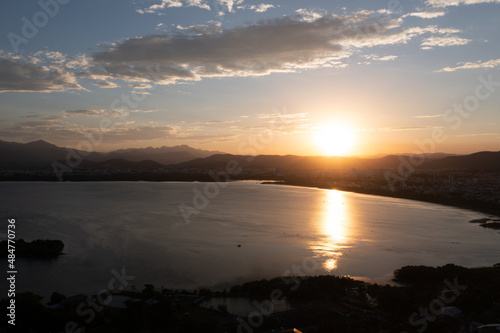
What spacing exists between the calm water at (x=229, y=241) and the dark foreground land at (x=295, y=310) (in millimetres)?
1006

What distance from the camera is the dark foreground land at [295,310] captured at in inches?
189

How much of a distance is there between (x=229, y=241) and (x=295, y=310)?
5.39 metres

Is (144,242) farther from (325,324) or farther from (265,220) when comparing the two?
(325,324)

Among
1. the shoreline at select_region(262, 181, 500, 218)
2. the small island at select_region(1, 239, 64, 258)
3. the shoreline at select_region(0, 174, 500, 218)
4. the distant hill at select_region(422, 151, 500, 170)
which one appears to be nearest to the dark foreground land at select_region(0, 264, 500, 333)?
the small island at select_region(1, 239, 64, 258)

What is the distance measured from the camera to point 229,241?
10.9 metres

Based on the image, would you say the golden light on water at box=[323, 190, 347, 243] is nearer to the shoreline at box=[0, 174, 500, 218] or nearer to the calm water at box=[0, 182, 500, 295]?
the calm water at box=[0, 182, 500, 295]

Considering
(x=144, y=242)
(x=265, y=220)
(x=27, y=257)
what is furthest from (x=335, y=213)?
(x=27, y=257)

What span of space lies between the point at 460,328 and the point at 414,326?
51cm

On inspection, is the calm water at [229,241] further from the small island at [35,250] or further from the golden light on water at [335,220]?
the small island at [35,250]

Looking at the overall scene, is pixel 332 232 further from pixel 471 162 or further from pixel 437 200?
pixel 471 162

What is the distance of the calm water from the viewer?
7824 mm

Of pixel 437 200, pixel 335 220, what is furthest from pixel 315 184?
pixel 335 220

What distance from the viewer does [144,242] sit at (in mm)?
10539

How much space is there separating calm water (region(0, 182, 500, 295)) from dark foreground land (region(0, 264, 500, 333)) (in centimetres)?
101
